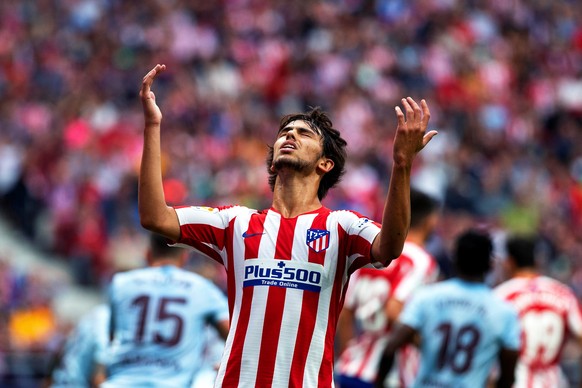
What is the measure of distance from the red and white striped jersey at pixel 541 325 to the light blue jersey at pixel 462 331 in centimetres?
139

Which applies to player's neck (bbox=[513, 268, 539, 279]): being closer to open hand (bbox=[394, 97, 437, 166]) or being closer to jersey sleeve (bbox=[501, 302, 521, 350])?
jersey sleeve (bbox=[501, 302, 521, 350])

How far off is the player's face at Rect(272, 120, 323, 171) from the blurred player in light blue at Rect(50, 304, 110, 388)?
3998 mm

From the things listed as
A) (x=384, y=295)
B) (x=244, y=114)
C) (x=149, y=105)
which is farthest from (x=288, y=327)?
(x=244, y=114)

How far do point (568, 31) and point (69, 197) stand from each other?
11668 mm

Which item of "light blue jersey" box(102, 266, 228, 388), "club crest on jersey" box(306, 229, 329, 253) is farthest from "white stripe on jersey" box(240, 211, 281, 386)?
"light blue jersey" box(102, 266, 228, 388)

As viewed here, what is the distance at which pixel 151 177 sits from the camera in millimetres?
5570

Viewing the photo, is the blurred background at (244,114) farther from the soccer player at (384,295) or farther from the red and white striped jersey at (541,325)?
the red and white striped jersey at (541,325)

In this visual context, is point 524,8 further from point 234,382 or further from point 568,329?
point 234,382

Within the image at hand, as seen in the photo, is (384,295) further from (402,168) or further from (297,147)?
(402,168)

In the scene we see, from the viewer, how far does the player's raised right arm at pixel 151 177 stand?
5.58 meters

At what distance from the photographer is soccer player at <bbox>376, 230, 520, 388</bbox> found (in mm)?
7941

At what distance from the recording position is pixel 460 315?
7.96 meters

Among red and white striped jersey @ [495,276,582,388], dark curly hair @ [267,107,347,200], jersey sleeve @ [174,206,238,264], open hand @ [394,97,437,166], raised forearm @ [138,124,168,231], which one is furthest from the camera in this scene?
red and white striped jersey @ [495,276,582,388]

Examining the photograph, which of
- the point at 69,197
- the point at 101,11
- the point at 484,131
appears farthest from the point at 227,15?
the point at 69,197
